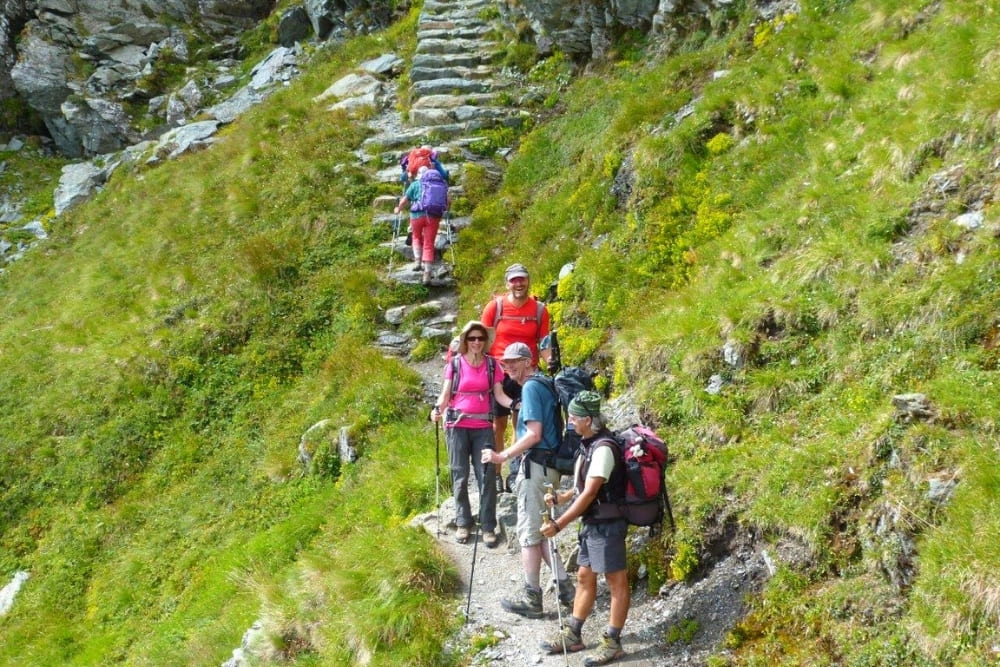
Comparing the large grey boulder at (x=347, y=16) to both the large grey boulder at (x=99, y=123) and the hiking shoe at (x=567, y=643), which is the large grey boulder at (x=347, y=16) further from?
the hiking shoe at (x=567, y=643)

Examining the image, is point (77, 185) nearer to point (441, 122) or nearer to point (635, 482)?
point (441, 122)

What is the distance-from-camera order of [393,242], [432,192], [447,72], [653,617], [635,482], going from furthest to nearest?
[447,72] → [393,242] → [432,192] → [653,617] → [635,482]

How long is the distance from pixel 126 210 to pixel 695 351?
791 inches

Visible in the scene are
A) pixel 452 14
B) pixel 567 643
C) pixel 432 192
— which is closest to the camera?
pixel 567 643

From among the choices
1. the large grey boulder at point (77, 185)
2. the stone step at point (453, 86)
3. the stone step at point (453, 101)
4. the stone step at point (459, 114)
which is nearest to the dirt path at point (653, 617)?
the stone step at point (459, 114)

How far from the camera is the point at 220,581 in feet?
31.7

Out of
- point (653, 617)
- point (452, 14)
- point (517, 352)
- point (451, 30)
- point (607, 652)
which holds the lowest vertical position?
point (653, 617)

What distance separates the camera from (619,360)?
8836mm

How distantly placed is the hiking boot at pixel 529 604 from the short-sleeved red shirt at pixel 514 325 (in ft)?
8.81

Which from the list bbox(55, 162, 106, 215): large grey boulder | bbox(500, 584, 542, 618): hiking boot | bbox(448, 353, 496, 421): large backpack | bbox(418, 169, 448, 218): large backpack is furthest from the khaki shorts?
bbox(55, 162, 106, 215): large grey boulder

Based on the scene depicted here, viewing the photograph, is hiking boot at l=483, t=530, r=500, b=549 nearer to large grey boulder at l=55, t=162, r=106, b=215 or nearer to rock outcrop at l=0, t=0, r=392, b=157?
large grey boulder at l=55, t=162, r=106, b=215

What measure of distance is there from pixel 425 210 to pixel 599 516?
9392 mm

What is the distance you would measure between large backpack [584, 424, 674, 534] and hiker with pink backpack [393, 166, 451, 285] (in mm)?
9108

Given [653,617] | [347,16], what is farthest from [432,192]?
[347,16]
